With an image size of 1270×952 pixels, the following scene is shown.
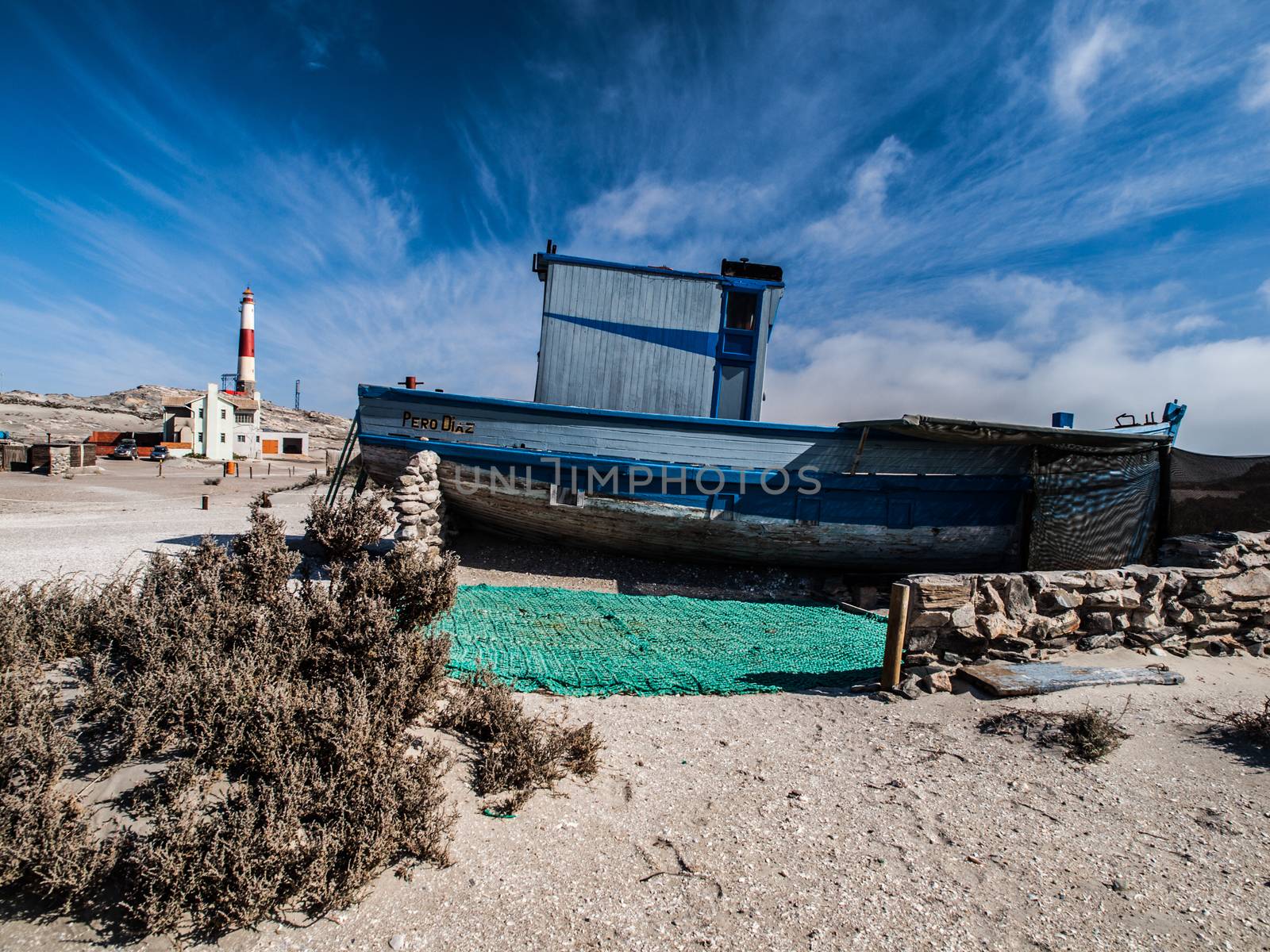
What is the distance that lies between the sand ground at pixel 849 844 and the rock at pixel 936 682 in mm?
96

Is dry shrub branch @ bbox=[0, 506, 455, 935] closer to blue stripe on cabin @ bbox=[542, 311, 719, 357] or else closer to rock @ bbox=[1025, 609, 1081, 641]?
rock @ bbox=[1025, 609, 1081, 641]

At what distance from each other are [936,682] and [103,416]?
214 ft

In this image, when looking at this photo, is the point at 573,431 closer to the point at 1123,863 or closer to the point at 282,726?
the point at 282,726

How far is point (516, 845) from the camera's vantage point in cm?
285

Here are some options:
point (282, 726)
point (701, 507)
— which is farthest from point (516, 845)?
point (701, 507)

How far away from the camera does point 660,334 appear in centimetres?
991

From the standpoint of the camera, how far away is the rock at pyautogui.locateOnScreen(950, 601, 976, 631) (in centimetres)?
522

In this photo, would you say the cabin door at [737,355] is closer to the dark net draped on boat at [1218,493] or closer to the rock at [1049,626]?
the rock at [1049,626]

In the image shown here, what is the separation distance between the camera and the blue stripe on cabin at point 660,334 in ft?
→ 32.5

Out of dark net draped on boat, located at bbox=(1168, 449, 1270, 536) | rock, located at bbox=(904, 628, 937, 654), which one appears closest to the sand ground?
rock, located at bbox=(904, 628, 937, 654)

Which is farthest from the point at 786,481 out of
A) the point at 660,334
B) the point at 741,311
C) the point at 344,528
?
the point at 344,528

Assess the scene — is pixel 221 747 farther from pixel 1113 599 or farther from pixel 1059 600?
pixel 1113 599

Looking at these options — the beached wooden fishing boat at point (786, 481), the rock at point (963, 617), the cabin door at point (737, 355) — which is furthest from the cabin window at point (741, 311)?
the rock at point (963, 617)

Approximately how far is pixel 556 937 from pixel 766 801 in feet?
4.77
